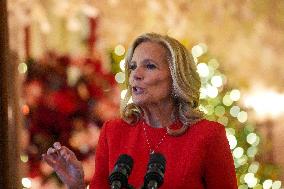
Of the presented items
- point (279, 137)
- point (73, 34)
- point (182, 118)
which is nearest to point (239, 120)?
point (279, 137)

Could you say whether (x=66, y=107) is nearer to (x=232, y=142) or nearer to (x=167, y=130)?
(x=232, y=142)

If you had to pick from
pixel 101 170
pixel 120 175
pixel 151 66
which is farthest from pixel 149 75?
pixel 120 175

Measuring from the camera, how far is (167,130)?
1667 millimetres

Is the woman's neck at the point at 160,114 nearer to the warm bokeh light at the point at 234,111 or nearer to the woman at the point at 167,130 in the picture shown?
the woman at the point at 167,130

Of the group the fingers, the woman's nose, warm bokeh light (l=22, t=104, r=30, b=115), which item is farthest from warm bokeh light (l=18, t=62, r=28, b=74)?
the fingers

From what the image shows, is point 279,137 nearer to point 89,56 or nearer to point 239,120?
Result: point 239,120

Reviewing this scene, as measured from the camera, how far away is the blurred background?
353 centimetres

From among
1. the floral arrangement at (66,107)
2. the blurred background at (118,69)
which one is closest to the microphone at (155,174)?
the blurred background at (118,69)

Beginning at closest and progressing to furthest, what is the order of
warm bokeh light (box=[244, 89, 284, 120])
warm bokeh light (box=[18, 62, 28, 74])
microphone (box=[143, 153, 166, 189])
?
microphone (box=[143, 153, 166, 189])
warm bokeh light (box=[18, 62, 28, 74])
warm bokeh light (box=[244, 89, 284, 120])

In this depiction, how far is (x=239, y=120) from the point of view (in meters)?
3.73

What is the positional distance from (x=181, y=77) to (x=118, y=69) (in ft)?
6.36

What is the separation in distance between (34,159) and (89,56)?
782 millimetres

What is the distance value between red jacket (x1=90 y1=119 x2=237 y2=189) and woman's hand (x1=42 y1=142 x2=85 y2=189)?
0.19 meters

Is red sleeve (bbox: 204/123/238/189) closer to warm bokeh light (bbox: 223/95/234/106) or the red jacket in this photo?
the red jacket
